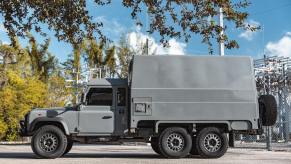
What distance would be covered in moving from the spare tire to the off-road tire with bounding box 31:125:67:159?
20.3 feet

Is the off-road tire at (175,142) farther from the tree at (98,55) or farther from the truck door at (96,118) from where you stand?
the tree at (98,55)

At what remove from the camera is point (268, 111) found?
16453mm

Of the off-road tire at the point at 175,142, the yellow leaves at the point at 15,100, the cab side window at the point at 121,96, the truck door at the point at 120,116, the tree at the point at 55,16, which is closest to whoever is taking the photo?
the tree at the point at 55,16

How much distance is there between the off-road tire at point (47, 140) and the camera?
623 inches

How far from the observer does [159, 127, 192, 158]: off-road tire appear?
51.6ft

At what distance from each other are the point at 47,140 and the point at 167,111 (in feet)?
12.3

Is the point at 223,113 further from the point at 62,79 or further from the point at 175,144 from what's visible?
the point at 62,79

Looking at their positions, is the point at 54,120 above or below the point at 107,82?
below

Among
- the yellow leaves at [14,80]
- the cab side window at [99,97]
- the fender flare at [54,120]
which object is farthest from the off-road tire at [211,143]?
the yellow leaves at [14,80]

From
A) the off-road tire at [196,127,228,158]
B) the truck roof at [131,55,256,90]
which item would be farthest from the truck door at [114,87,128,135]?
the off-road tire at [196,127,228,158]

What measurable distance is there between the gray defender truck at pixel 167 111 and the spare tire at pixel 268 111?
31 mm

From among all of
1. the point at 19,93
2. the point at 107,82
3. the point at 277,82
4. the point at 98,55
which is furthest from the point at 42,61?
the point at 107,82

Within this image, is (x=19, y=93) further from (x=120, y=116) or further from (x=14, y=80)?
(x=120, y=116)

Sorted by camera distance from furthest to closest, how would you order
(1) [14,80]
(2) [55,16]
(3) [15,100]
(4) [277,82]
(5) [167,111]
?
1. (1) [14,80]
2. (3) [15,100]
3. (4) [277,82]
4. (5) [167,111]
5. (2) [55,16]
